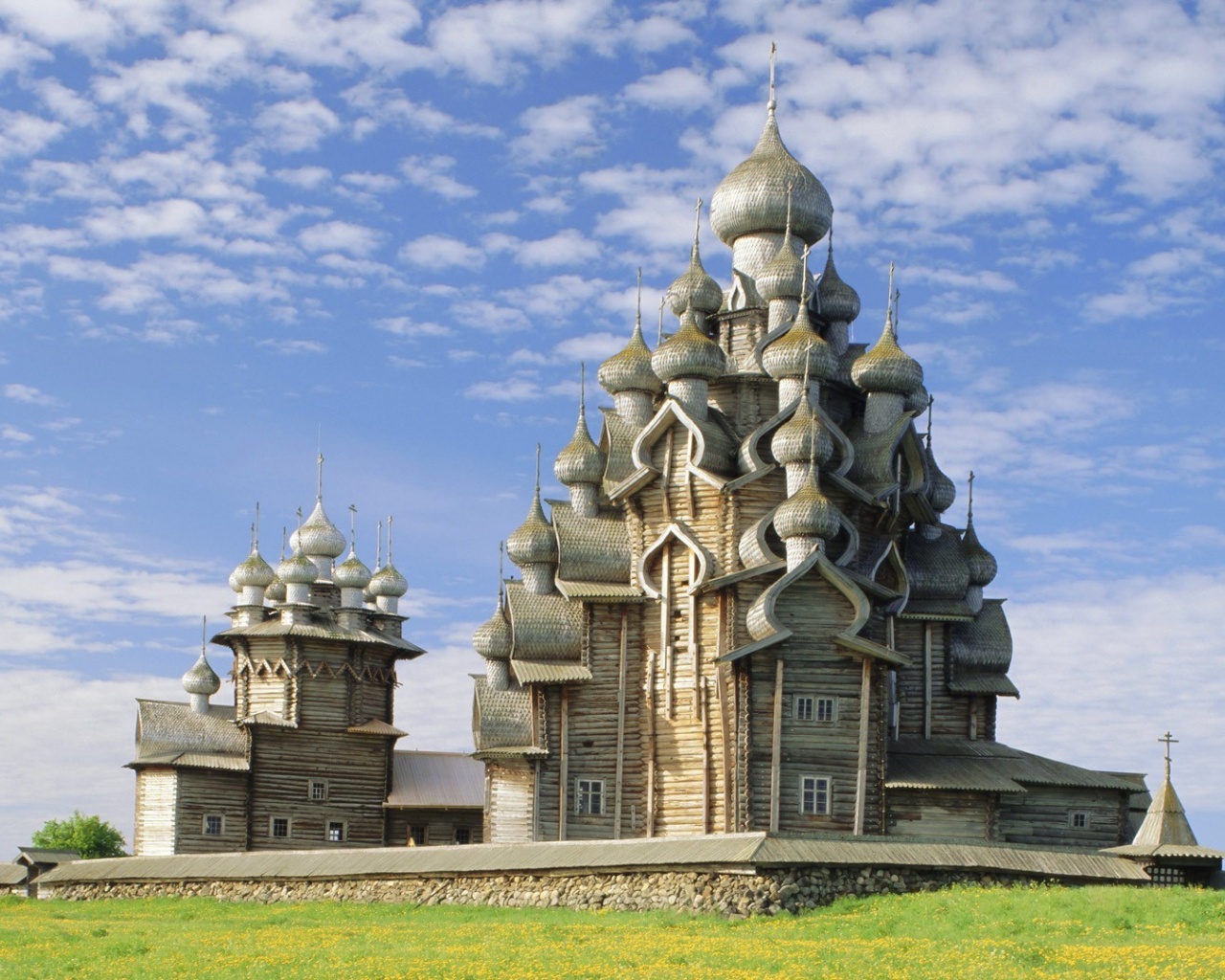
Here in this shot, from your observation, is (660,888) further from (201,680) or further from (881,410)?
(201,680)

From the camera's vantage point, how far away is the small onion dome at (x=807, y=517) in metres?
34.3

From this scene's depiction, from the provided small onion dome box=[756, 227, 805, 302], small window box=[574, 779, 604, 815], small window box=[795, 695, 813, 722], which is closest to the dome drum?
small onion dome box=[756, 227, 805, 302]

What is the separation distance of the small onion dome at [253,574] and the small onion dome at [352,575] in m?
1.99

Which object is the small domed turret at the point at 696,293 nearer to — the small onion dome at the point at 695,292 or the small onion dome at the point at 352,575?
Answer: the small onion dome at the point at 695,292

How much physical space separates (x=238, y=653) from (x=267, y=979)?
3008cm

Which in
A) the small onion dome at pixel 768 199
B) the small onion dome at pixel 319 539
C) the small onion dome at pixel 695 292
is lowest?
the small onion dome at pixel 319 539

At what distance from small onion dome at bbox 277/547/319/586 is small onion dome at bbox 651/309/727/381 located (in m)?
14.7

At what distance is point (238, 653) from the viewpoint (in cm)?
4853

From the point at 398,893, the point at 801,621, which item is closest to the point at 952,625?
the point at 801,621

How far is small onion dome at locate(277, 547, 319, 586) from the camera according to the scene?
4856 centimetres

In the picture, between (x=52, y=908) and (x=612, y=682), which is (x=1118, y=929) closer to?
(x=612, y=682)

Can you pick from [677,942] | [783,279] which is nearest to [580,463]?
[783,279]

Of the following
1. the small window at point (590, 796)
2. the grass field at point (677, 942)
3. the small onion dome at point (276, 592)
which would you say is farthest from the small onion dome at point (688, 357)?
the small onion dome at point (276, 592)

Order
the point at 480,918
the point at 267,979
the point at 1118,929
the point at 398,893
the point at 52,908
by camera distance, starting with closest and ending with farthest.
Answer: the point at 267,979
the point at 1118,929
the point at 480,918
the point at 398,893
the point at 52,908
